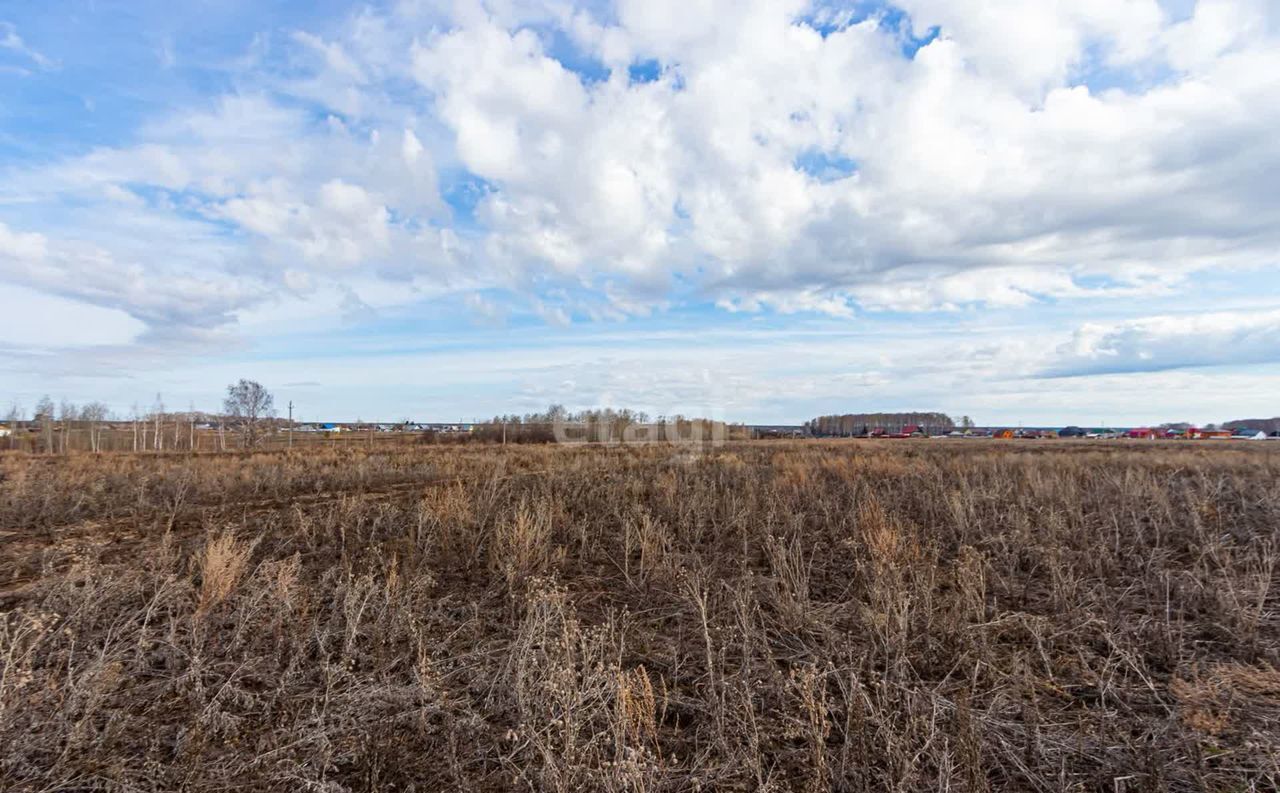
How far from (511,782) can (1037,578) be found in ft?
16.6

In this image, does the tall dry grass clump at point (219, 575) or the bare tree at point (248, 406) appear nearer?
the tall dry grass clump at point (219, 575)

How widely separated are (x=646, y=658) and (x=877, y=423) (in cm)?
14080

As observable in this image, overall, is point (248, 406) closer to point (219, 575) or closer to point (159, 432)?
point (159, 432)

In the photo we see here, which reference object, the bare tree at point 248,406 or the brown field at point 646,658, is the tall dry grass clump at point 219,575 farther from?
the bare tree at point 248,406

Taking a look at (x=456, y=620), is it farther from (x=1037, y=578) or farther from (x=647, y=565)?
(x=1037, y=578)

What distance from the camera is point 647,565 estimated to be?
536cm

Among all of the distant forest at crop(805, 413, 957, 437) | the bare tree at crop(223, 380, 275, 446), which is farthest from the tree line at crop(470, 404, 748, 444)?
the distant forest at crop(805, 413, 957, 437)

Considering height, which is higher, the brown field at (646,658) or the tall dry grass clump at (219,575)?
the tall dry grass clump at (219,575)

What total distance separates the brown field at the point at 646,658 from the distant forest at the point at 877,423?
12185 cm

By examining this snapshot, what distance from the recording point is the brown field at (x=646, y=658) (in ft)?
7.68

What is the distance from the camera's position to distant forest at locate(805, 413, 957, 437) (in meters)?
124

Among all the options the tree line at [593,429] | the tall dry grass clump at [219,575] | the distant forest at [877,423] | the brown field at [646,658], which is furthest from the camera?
the distant forest at [877,423]

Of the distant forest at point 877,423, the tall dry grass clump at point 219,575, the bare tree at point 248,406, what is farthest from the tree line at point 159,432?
the distant forest at point 877,423

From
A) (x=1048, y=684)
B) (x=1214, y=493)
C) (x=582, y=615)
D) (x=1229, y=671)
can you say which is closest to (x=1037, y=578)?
(x=1229, y=671)
